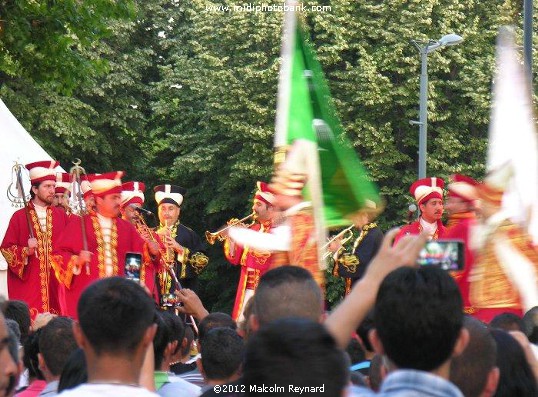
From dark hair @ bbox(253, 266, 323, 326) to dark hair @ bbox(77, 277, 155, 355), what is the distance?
56 centimetres

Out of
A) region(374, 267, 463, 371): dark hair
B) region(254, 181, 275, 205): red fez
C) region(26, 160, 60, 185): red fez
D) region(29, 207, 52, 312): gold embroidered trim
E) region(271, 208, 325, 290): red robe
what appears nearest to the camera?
region(374, 267, 463, 371): dark hair

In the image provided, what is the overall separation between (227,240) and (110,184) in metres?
3.66

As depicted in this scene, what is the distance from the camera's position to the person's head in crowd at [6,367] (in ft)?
12.8

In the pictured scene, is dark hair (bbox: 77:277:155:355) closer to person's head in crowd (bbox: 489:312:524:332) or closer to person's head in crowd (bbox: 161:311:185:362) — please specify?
person's head in crowd (bbox: 161:311:185:362)

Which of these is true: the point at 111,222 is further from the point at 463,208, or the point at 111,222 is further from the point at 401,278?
the point at 401,278

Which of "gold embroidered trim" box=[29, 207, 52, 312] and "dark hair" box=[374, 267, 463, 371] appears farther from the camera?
"gold embroidered trim" box=[29, 207, 52, 312]

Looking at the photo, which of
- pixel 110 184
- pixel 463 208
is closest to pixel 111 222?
pixel 110 184

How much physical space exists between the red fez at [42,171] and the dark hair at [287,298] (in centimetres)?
863

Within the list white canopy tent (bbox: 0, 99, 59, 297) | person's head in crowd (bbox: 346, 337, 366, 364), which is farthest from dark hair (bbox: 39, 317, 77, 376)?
white canopy tent (bbox: 0, 99, 59, 297)

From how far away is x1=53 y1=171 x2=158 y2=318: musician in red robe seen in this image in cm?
1275

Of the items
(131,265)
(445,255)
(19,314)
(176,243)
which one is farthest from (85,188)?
(445,255)

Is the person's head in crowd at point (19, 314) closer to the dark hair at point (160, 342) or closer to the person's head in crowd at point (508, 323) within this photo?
the dark hair at point (160, 342)

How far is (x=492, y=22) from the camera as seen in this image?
117ft

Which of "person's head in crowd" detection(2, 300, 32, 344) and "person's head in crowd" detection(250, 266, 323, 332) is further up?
"person's head in crowd" detection(250, 266, 323, 332)
